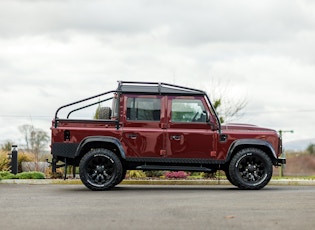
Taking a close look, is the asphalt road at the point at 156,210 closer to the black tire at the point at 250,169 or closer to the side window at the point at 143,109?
the black tire at the point at 250,169

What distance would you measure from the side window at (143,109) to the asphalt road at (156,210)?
1.70 meters

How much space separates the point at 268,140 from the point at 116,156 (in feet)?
11.3

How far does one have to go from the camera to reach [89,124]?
1490 cm

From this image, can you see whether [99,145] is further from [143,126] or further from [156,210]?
[156,210]

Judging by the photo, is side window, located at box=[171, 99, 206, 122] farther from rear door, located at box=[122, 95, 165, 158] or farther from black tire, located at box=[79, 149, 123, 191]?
black tire, located at box=[79, 149, 123, 191]

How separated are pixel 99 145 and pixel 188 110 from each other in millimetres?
2139

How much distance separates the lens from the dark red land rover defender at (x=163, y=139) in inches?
583

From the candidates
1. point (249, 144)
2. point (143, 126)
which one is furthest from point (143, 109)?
point (249, 144)

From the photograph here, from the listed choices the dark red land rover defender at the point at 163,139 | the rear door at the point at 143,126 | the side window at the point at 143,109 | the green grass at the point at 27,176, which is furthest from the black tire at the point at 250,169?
the green grass at the point at 27,176

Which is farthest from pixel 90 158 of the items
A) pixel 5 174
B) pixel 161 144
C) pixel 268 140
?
pixel 5 174

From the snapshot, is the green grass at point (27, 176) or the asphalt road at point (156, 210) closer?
the asphalt road at point (156, 210)

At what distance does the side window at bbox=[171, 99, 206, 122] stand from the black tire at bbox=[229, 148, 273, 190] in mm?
1198

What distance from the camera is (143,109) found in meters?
15.0

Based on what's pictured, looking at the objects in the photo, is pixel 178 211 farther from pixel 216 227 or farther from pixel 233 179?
pixel 233 179
